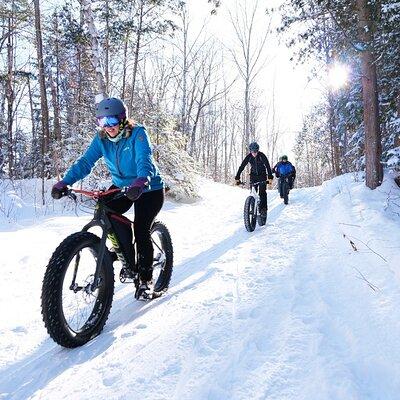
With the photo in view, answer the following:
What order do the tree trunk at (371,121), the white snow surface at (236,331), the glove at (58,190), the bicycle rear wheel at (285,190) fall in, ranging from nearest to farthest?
the white snow surface at (236,331) < the glove at (58,190) < the tree trunk at (371,121) < the bicycle rear wheel at (285,190)

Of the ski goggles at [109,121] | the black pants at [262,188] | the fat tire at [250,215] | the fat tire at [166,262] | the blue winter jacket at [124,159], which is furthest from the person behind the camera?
the black pants at [262,188]

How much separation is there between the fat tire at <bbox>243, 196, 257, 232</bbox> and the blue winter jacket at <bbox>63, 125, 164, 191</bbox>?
4.88 meters

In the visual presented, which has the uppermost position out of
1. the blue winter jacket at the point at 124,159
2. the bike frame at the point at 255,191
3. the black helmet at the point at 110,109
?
the black helmet at the point at 110,109

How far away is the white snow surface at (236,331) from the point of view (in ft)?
8.08

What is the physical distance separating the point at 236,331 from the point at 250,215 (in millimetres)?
5653

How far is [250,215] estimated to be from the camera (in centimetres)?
881

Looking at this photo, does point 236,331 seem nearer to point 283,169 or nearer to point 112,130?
point 112,130

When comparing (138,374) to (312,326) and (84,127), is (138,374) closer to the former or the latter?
(312,326)

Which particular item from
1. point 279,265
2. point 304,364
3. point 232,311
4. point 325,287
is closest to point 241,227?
point 279,265

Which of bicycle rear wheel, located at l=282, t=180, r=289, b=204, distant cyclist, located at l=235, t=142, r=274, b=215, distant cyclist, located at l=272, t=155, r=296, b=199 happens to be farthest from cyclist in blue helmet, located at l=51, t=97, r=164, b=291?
distant cyclist, located at l=272, t=155, r=296, b=199

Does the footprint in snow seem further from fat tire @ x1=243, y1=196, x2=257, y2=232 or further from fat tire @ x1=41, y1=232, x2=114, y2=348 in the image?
fat tire @ x1=243, y1=196, x2=257, y2=232

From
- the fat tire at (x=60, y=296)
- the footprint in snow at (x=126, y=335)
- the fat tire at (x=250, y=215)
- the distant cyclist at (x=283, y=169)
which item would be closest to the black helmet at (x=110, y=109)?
the fat tire at (x=60, y=296)

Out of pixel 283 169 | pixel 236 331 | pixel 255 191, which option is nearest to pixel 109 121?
pixel 236 331

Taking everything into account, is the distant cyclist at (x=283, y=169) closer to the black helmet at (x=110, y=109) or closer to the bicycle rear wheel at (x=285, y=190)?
the bicycle rear wheel at (x=285, y=190)
